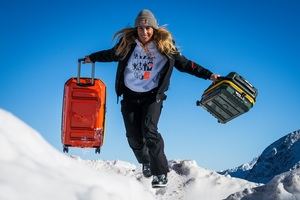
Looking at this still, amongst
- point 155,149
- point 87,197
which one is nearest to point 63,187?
point 87,197

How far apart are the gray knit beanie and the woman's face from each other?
0.07 metres

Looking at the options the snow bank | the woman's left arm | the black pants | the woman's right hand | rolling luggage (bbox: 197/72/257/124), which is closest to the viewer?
the snow bank

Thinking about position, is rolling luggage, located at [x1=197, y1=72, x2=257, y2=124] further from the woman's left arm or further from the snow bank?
the snow bank

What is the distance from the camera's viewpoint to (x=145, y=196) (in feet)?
13.9

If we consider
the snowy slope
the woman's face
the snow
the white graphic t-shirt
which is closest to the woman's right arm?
the white graphic t-shirt

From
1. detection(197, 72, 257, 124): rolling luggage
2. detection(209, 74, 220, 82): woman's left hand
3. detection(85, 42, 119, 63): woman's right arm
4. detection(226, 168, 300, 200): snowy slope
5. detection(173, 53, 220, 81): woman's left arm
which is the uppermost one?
detection(85, 42, 119, 63): woman's right arm

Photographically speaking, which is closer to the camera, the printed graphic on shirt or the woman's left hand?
the printed graphic on shirt

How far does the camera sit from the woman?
6.93 m

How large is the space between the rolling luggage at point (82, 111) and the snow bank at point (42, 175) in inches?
212

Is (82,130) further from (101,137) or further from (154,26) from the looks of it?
(154,26)

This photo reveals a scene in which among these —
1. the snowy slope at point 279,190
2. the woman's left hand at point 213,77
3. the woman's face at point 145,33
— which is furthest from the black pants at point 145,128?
the snowy slope at point 279,190

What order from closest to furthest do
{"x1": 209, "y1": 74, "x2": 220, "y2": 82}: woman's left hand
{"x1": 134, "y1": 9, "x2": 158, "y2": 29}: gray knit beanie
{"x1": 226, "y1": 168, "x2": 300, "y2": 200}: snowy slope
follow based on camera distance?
{"x1": 134, "y1": 9, "x2": 158, "y2": 29}: gray knit beanie < {"x1": 209, "y1": 74, "x2": 220, "y2": 82}: woman's left hand < {"x1": 226, "y1": 168, "x2": 300, "y2": 200}: snowy slope

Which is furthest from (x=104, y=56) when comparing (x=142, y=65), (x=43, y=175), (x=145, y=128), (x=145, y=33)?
(x=43, y=175)

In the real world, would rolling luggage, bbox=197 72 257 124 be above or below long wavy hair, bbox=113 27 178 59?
below
